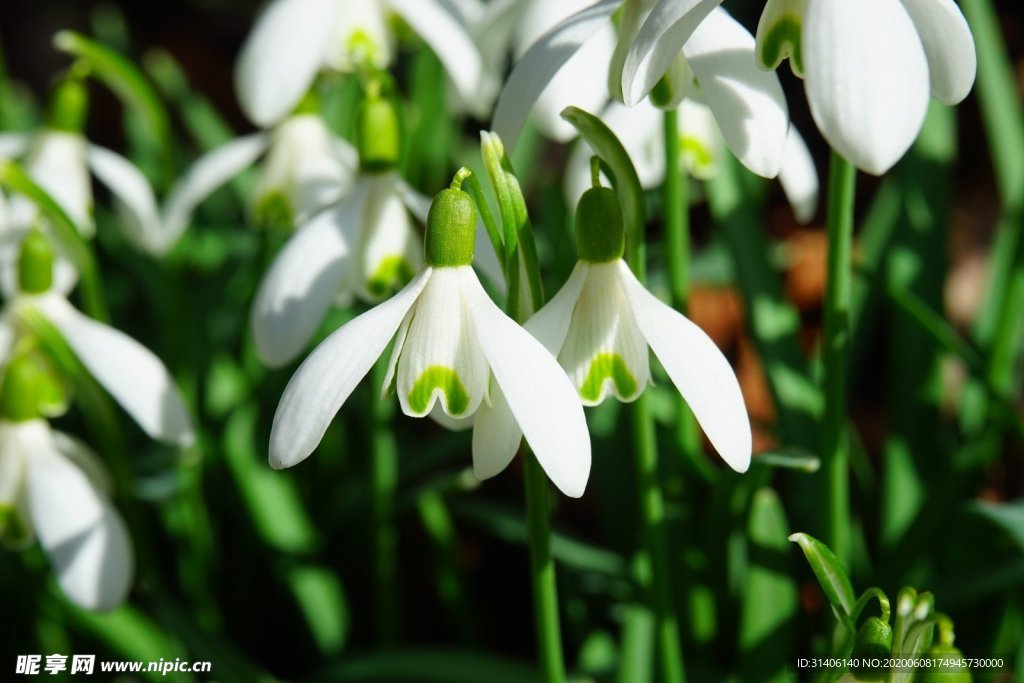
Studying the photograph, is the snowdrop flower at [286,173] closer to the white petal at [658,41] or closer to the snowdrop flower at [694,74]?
the snowdrop flower at [694,74]

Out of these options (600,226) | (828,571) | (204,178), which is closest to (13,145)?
(204,178)

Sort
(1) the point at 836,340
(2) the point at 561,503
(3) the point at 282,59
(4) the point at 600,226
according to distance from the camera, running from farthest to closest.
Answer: (2) the point at 561,503
(3) the point at 282,59
(1) the point at 836,340
(4) the point at 600,226

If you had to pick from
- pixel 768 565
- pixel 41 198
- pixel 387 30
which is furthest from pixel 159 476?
pixel 768 565

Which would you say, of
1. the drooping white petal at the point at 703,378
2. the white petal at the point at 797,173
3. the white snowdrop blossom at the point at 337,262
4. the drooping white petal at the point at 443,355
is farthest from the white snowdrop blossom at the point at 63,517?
the white petal at the point at 797,173

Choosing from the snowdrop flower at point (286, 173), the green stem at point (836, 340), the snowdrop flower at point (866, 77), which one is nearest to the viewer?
the snowdrop flower at point (866, 77)

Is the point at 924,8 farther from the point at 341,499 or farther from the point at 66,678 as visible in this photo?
the point at 66,678

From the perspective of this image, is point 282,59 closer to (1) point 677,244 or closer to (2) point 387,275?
(2) point 387,275
